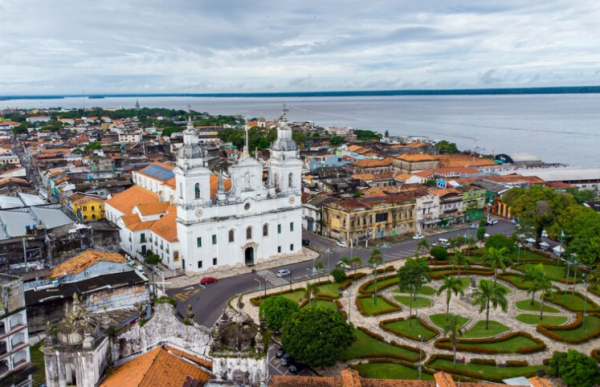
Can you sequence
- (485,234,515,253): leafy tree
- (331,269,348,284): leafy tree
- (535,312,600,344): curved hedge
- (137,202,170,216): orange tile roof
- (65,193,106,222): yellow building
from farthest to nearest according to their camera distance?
(65,193,106,222): yellow building
(137,202,170,216): orange tile roof
(485,234,515,253): leafy tree
(331,269,348,284): leafy tree
(535,312,600,344): curved hedge

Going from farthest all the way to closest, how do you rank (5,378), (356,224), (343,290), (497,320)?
(356,224)
(343,290)
(497,320)
(5,378)

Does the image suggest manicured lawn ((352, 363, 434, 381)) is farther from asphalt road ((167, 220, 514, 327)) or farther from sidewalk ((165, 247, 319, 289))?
sidewalk ((165, 247, 319, 289))

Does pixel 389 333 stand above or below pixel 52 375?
below

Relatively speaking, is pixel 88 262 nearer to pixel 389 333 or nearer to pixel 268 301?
pixel 268 301

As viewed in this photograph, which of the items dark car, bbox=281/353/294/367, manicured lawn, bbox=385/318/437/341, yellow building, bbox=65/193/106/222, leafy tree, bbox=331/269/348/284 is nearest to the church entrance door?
leafy tree, bbox=331/269/348/284

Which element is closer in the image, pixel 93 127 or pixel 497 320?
pixel 497 320

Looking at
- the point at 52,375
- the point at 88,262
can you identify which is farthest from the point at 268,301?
the point at 52,375
